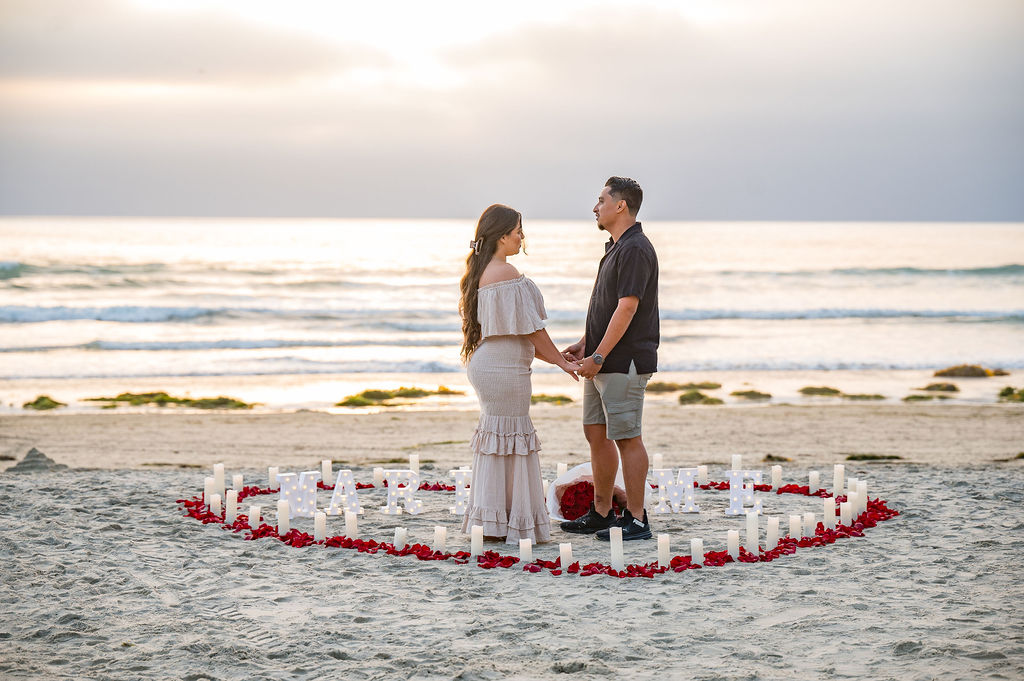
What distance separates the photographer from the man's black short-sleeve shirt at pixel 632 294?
705cm

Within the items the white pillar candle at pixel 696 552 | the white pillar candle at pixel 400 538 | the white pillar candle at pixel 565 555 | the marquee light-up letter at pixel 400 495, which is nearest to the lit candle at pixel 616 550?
the white pillar candle at pixel 565 555

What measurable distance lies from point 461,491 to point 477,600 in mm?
2431

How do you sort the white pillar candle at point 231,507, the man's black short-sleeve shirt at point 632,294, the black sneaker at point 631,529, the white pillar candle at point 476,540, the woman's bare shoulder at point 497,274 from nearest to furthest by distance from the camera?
the white pillar candle at point 476,540, the man's black short-sleeve shirt at point 632,294, the woman's bare shoulder at point 497,274, the black sneaker at point 631,529, the white pillar candle at point 231,507

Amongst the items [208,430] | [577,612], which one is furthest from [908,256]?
[577,612]

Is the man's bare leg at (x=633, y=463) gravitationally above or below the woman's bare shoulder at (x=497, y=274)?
below

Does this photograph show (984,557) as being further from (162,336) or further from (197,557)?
(162,336)

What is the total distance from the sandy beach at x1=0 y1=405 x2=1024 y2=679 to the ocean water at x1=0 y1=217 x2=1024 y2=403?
13954 millimetres

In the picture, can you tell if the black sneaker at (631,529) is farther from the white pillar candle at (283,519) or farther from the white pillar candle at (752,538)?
the white pillar candle at (283,519)

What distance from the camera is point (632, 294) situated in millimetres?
7031

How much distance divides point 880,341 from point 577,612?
2569 cm

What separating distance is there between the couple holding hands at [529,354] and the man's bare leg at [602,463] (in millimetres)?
163

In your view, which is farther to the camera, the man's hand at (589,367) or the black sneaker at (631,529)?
the black sneaker at (631,529)

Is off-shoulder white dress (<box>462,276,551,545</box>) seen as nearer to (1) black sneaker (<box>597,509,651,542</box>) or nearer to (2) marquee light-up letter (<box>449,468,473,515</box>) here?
(1) black sneaker (<box>597,509,651,542</box>)

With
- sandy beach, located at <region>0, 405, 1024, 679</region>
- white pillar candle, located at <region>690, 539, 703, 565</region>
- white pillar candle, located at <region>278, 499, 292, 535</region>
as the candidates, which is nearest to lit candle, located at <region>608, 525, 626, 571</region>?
sandy beach, located at <region>0, 405, 1024, 679</region>
